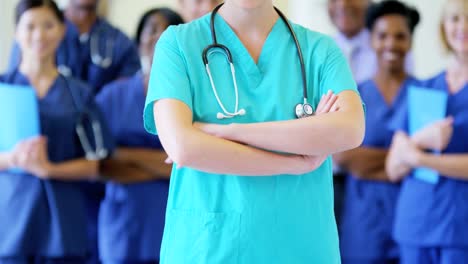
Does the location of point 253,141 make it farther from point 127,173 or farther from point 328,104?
point 127,173

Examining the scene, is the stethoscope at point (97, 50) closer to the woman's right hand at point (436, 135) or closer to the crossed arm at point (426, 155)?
the crossed arm at point (426, 155)

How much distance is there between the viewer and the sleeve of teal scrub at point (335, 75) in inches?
67.4

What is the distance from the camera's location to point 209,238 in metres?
1.63

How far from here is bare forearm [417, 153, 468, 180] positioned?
9.00 ft

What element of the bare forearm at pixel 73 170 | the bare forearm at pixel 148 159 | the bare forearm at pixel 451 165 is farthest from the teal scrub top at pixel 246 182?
the bare forearm at pixel 148 159

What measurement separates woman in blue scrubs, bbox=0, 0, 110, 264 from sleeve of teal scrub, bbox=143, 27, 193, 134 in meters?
1.23

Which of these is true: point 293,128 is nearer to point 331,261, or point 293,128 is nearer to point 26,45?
point 331,261

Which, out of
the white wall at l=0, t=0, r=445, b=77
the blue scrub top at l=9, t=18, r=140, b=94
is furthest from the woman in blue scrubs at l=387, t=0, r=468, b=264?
the white wall at l=0, t=0, r=445, b=77

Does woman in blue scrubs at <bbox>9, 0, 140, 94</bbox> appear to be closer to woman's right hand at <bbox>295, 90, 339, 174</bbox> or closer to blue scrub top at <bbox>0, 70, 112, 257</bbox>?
blue scrub top at <bbox>0, 70, 112, 257</bbox>

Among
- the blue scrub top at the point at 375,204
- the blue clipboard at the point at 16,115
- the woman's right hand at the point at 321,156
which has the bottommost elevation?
the blue scrub top at the point at 375,204

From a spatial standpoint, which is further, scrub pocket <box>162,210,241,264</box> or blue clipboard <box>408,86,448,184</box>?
blue clipboard <box>408,86,448,184</box>

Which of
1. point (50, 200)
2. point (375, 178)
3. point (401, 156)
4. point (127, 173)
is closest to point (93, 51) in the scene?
point (127, 173)

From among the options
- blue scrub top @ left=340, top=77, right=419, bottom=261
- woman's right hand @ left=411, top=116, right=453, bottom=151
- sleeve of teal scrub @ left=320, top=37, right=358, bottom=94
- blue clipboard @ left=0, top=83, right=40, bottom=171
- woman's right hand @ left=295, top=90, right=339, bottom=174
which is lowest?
blue scrub top @ left=340, top=77, right=419, bottom=261

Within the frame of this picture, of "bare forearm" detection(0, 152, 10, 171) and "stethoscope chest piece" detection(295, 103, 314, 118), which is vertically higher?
"stethoscope chest piece" detection(295, 103, 314, 118)
